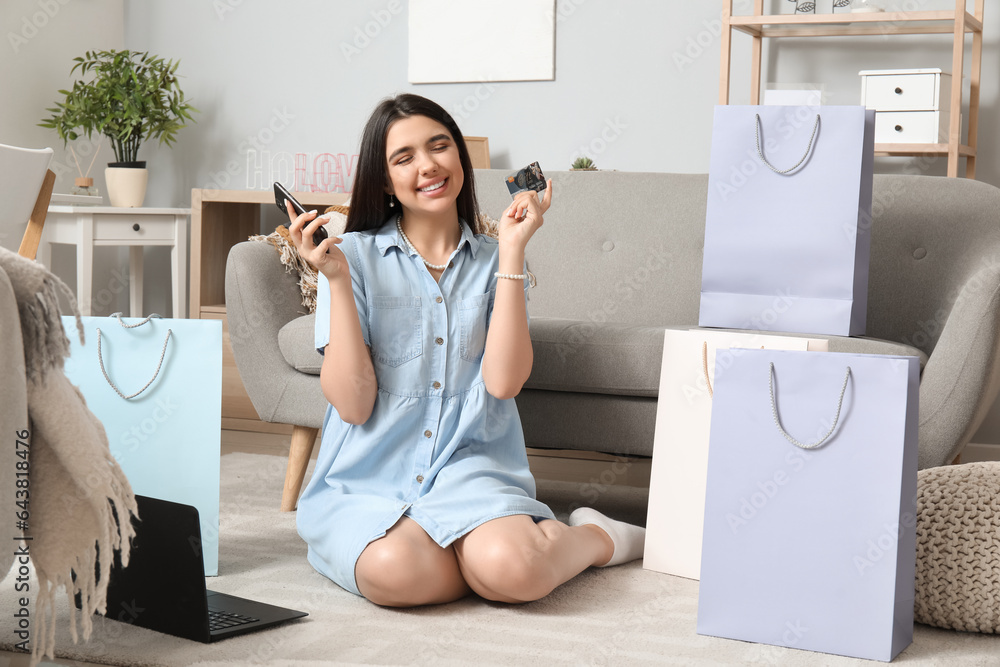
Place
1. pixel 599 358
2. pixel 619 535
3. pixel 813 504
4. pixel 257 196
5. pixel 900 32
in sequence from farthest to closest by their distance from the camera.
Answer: pixel 257 196 < pixel 900 32 < pixel 599 358 < pixel 619 535 < pixel 813 504

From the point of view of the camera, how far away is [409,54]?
3.43 meters

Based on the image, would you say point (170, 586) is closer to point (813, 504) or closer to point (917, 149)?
point (813, 504)

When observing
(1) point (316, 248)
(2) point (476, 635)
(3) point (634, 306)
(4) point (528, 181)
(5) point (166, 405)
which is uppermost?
(4) point (528, 181)

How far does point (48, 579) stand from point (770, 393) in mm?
890

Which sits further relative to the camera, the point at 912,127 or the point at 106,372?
the point at 912,127

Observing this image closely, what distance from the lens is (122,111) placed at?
3338mm

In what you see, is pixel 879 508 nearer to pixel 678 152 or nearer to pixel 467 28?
pixel 678 152

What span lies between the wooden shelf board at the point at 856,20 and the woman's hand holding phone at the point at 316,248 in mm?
1727

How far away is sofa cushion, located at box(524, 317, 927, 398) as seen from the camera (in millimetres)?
1907

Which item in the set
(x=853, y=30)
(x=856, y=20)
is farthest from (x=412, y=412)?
(x=853, y=30)

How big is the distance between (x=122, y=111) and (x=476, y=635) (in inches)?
102

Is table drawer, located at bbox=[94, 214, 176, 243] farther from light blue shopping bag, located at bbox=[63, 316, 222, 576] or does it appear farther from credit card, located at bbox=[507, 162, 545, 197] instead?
credit card, located at bbox=[507, 162, 545, 197]

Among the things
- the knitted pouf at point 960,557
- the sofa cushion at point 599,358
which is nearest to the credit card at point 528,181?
the sofa cushion at point 599,358

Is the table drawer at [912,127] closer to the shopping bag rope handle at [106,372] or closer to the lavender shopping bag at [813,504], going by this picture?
the lavender shopping bag at [813,504]
